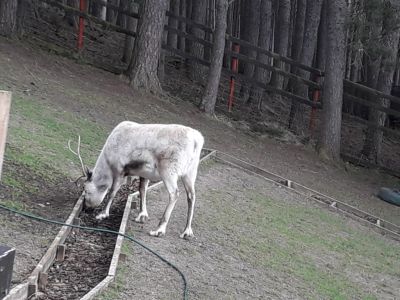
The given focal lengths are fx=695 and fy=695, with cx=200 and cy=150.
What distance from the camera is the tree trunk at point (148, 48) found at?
56.6ft

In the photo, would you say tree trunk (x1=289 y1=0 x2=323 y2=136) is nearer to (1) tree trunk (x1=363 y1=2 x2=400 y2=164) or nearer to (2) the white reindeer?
(1) tree trunk (x1=363 y1=2 x2=400 y2=164)

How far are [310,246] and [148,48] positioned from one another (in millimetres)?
9086

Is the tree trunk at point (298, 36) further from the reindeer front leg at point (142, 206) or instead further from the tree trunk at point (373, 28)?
the reindeer front leg at point (142, 206)

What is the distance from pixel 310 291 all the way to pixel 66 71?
1071 cm

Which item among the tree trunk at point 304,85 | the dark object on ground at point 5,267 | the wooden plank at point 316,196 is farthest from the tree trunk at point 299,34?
the dark object on ground at point 5,267

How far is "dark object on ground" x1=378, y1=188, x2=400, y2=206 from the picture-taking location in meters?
15.1

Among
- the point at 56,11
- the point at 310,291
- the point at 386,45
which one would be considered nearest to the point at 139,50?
the point at 386,45

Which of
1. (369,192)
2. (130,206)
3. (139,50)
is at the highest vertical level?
(139,50)

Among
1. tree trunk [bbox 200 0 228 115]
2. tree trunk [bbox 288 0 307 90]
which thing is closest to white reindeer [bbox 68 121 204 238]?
tree trunk [bbox 200 0 228 115]

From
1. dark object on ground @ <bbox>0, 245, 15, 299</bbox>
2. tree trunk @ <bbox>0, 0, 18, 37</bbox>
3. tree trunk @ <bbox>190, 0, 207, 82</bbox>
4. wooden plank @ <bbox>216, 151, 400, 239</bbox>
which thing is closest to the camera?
dark object on ground @ <bbox>0, 245, 15, 299</bbox>

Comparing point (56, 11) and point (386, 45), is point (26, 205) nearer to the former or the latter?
point (386, 45)

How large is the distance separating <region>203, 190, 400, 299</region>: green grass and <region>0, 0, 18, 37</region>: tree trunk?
329 inches

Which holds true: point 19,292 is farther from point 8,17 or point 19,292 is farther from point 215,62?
point 215,62

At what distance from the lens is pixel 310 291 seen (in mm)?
7527
